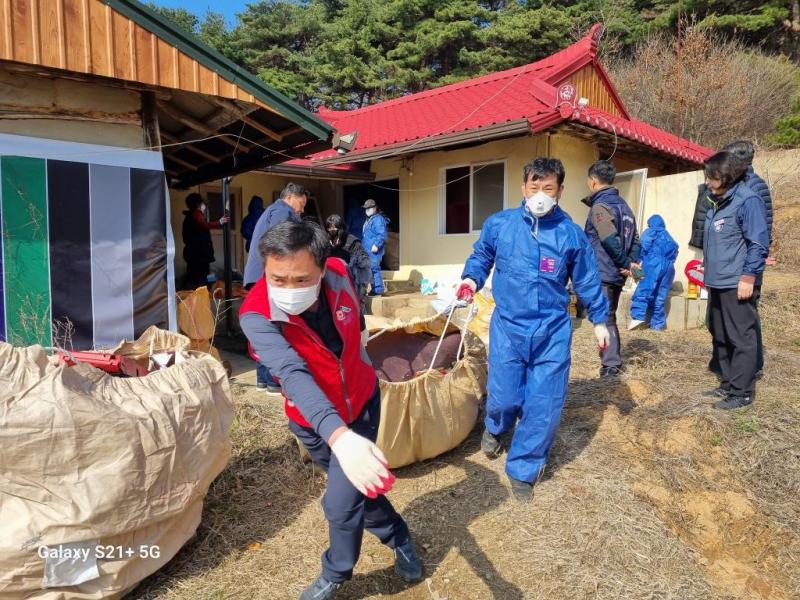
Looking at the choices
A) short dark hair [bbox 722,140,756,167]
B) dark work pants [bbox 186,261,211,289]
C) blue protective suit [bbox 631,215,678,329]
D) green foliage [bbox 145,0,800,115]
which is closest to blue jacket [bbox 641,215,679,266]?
blue protective suit [bbox 631,215,678,329]

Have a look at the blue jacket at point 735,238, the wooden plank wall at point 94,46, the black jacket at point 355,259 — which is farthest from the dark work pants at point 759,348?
the wooden plank wall at point 94,46

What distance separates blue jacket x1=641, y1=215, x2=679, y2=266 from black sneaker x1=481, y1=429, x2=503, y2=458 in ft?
14.2

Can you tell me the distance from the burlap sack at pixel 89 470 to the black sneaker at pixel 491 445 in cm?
178

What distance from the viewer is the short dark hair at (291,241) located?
176cm

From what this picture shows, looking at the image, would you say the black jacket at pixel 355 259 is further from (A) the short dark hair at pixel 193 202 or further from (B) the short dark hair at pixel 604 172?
(B) the short dark hair at pixel 604 172

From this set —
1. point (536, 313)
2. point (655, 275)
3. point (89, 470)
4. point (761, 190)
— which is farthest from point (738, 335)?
point (89, 470)

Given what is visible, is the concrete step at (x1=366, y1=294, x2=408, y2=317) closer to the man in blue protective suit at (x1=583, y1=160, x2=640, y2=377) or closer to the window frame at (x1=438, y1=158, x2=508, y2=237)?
the window frame at (x1=438, y1=158, x2=508, y2=237)

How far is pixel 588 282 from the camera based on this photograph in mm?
3016

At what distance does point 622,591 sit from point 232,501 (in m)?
2.08

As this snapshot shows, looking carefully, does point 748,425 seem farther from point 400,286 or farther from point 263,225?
point 400,286

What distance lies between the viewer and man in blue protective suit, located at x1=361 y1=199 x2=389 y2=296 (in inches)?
311

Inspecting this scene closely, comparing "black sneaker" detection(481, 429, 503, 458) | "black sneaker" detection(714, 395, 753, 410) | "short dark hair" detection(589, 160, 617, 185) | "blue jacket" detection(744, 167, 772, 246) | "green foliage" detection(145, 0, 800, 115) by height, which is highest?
"green foliage" detection(145, 0, 800, 115)

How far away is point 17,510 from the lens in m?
1.90

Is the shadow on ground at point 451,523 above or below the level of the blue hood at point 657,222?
below
